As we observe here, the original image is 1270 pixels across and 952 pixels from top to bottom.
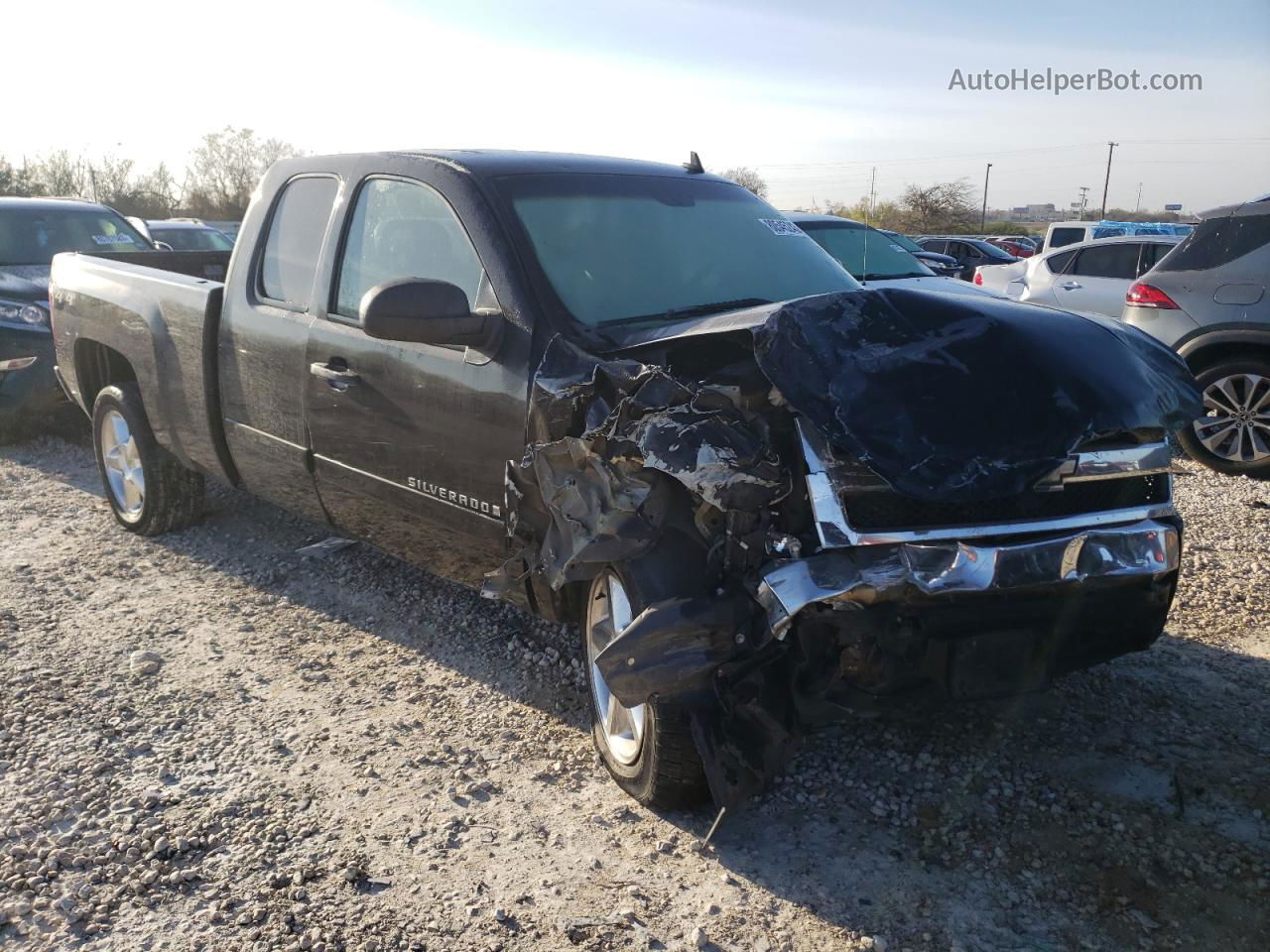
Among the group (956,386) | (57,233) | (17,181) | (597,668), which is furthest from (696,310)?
(17,181)

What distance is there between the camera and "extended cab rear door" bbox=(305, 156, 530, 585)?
11.1 feet

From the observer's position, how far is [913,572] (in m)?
2.50

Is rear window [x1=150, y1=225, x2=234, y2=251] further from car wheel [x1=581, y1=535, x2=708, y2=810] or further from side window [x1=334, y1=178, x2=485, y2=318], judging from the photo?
car wheel [x1=581, y1=535, x2=708, y2=810]

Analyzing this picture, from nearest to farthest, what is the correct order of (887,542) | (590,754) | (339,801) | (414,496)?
(887,542)
(339,801)
(590,754)
(414,496)

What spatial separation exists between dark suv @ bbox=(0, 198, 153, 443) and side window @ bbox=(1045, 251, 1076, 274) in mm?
9066

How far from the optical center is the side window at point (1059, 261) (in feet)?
35.9

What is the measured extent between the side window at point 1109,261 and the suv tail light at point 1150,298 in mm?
3520

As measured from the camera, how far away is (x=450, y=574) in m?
3.90

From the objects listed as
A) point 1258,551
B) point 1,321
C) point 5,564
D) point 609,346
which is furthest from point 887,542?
point 1,321

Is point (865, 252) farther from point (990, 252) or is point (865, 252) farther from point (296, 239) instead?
point (990, 252)

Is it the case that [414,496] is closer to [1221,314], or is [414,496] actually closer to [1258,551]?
[1258,551]

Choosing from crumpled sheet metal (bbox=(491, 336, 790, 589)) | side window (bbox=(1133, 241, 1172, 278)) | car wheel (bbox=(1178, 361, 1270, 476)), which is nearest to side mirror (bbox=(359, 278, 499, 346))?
crumpled sheet metal (bbox=(491, 336, 790, 589))

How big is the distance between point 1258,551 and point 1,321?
8548 mm

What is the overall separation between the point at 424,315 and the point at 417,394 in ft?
1.47
